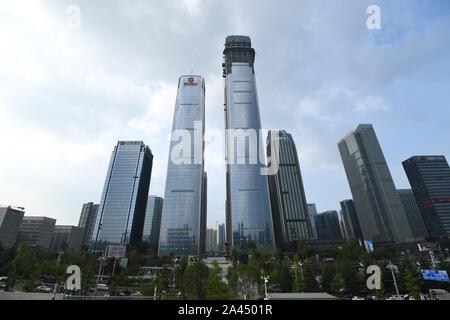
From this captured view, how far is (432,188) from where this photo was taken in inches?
3866

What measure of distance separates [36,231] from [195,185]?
72.3 metres

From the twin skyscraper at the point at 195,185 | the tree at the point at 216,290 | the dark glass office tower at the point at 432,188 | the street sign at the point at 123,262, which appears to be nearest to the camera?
the tree at the point at 216,290

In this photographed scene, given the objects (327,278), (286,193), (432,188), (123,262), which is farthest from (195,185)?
(432,188)

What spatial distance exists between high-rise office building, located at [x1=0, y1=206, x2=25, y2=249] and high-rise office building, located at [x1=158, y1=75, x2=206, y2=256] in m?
59.0

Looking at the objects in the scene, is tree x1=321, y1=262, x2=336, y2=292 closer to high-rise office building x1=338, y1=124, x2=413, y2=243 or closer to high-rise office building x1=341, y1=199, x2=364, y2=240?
high-rise office building x1=338, y1=124, x2=413, y2=243

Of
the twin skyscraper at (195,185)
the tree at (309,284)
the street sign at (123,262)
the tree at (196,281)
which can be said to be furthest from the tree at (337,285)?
the twin skyscraper at (195,185)

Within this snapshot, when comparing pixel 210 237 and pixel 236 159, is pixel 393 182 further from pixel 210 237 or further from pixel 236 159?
pixel 210 237

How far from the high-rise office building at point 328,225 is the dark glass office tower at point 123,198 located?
115 metres

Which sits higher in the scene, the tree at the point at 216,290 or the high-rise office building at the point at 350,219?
the high-rise office building at the point at 350,219

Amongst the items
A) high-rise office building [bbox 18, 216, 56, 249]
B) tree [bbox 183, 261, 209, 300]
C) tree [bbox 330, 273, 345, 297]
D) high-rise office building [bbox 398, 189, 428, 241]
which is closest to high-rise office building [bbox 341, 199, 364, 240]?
high-rise office building [bbox 398, 189, 428, 241]

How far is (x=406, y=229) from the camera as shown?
95938mm

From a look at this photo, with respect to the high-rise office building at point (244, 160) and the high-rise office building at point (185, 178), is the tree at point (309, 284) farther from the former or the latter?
the high-rise office building at point (185, 178)

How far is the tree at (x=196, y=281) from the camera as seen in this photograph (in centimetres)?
2058
